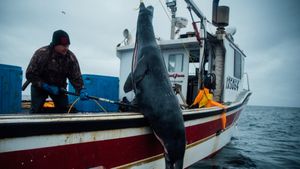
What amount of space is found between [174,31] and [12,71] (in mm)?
5843

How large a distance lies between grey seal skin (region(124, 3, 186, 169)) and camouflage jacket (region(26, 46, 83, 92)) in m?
1.07

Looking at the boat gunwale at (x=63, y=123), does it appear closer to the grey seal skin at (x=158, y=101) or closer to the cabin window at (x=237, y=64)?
the grey seal skin at (x=158, y=101)

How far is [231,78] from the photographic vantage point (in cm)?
805

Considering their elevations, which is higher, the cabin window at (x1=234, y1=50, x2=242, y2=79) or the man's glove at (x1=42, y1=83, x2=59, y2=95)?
the cabin window at (x1=234, y1=50, x2=242, y2=79)

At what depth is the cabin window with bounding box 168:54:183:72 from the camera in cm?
759

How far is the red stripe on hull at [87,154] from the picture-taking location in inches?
69.8

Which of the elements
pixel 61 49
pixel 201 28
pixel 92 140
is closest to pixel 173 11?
pixel 201 28

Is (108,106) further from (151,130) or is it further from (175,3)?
(175,3)

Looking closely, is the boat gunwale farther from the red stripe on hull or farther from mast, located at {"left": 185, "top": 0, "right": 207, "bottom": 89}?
mast, located at {"left": 185, "top": 0, "right": 207, "bottom": 89}

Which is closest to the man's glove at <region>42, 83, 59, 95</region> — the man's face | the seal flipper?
the man's face

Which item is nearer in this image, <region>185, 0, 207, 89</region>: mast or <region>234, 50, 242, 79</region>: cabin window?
<region>185, 0, 207, 89</region>: mast

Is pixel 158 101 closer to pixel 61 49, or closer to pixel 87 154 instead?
pixel 87 154

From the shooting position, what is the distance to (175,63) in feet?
25.2

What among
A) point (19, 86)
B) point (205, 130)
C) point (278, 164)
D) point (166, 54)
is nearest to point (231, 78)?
point (166, 54)
